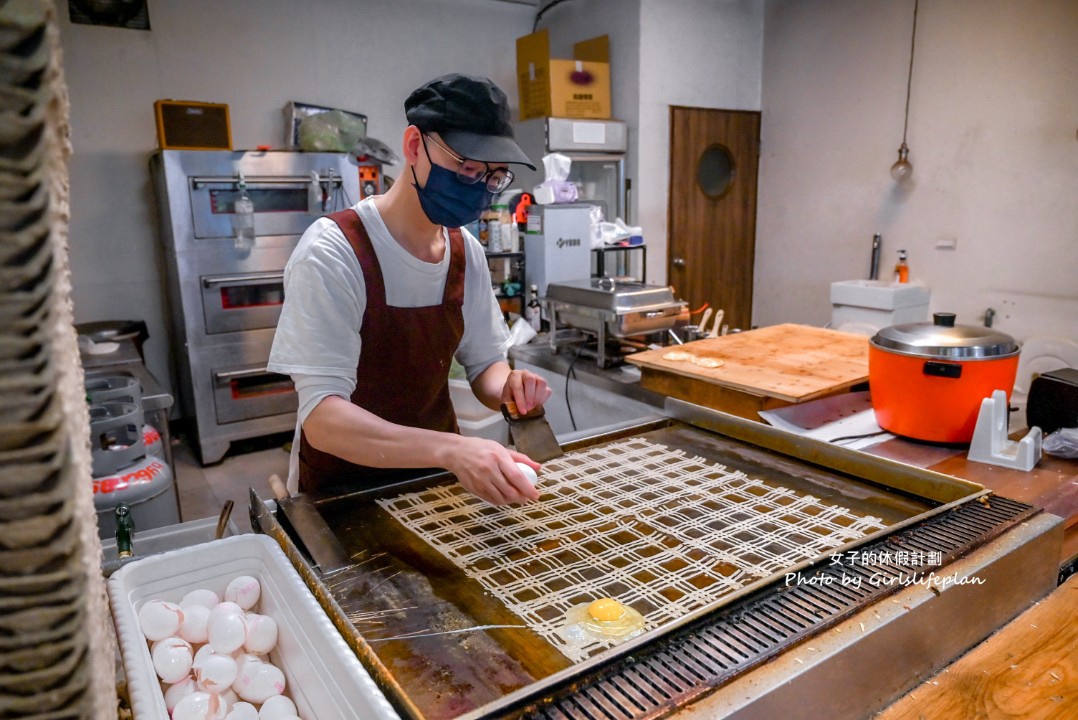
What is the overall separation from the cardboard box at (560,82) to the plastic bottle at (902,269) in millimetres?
2324

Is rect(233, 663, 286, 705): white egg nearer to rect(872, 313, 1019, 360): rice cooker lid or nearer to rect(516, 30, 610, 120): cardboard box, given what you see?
rect(872, 313, 1019, 360): rice cooker lid

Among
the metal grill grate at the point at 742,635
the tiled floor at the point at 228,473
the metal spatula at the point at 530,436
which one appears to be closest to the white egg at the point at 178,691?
the metal grill grate at the point at 742,635

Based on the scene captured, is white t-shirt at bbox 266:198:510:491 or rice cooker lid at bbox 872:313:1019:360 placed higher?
white t-shirt at bbox 266:198:510:491

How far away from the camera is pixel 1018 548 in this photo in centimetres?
118

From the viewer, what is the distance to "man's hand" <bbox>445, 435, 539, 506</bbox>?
1169 mm

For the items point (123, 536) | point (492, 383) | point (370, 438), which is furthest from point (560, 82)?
point (123, 536)

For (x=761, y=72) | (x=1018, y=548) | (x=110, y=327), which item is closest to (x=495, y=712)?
(x=1018, y=548)

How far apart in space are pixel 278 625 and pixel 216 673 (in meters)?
0.10

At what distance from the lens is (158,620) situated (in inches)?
36.3

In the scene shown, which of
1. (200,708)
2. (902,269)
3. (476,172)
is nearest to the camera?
(200,708)

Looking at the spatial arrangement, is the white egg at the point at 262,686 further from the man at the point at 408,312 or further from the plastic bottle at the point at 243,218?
the plastic bottle at the point at 243,218

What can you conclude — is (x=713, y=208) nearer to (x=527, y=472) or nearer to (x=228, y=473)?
(x=228, y=473)

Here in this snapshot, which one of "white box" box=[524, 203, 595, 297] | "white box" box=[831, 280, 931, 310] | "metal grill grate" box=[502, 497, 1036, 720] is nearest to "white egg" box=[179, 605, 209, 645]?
"metal grill grate" box=[502, 497, 1036, 720]

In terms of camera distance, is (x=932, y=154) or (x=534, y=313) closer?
(x=534, y=313)
